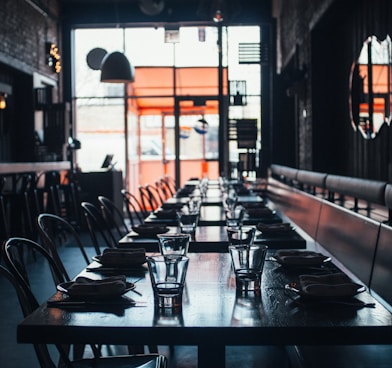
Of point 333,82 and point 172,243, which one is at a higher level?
point 333,82

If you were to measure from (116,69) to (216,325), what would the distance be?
764 centimetres

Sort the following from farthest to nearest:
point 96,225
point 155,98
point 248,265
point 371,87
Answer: point 155,98
point 371,87
point 96,225
point 248,265

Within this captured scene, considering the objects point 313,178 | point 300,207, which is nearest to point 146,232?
point 313,178

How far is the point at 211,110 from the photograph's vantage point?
13.4 m

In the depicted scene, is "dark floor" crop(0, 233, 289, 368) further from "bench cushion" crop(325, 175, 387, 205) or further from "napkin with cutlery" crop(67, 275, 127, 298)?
"napkin with cutlery" crop(67, 275, 127, 298)

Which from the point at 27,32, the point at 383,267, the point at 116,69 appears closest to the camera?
the point at 383,267

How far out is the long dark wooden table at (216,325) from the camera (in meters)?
1.49

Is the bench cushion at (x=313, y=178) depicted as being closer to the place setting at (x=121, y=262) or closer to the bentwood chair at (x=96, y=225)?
the bentwood chair at (x=96, y=225)

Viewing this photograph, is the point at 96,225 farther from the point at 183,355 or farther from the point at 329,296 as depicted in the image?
the point at 329,296

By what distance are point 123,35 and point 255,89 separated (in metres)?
2.79

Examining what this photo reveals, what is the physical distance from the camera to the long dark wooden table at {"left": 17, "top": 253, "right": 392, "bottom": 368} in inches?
58.6

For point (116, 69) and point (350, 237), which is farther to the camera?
point (116, 69)

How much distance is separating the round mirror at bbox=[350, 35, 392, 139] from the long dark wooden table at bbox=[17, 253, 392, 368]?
4.01 metres

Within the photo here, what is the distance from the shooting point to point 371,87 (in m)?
5.94
